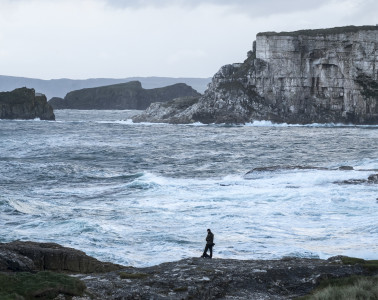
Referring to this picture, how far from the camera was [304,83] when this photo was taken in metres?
127

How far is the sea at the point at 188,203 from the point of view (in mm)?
26469

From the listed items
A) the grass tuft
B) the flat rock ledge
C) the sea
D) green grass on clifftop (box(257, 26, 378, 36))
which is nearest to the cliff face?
green grass on clifftop (box(257, 26, 378, 36))

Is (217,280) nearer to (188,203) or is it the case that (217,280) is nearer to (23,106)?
(188,203)

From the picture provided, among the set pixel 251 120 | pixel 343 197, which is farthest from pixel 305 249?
pixel 251 120

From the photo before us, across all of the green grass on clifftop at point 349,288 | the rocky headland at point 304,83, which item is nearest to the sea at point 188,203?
the green grass on clifftop at point 349,288

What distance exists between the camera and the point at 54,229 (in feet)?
94.5

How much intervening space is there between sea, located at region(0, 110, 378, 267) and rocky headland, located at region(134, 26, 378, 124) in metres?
55.3

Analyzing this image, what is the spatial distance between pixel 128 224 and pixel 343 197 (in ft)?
43.8

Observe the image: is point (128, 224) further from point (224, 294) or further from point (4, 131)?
point (4, 131)

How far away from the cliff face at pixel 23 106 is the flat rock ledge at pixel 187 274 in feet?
426

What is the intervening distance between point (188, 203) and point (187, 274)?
18.3 meters

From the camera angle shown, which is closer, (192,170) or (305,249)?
(305,249)

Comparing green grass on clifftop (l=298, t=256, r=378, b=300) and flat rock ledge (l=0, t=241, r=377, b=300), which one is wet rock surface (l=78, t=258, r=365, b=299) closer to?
flat rock ledge (l=0, t=241, r=377, b=300)

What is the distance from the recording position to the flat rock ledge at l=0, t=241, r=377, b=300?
1684cm
